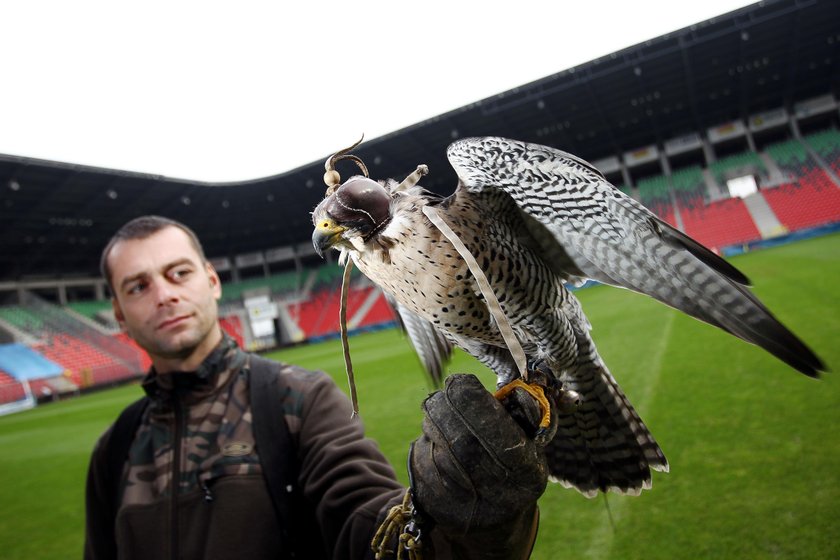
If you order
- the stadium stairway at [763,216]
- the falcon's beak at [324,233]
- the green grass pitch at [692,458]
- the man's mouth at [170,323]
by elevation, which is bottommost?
the stadium stairway at [763,216]

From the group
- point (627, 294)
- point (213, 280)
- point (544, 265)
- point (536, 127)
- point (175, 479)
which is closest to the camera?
point (544, 265)

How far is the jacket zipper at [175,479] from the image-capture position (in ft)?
4.86

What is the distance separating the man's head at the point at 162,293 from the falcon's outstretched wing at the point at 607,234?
1.18m

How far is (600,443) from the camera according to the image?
1553 millimetres

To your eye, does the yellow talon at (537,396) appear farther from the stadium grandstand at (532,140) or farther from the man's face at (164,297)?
the stadium grandstand at (532,140)

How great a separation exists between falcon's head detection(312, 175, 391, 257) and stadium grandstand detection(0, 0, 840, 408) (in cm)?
316

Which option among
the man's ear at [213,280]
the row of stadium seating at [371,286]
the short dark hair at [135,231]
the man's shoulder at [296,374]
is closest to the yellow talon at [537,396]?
the man's shoulder at [296,374]

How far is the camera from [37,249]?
21.2 metres

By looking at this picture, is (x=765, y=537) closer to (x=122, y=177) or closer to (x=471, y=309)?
(x=471, y=309)

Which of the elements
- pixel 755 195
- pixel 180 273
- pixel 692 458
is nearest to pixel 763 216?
pixel 755 195

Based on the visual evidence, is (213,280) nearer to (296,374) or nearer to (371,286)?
(296,374)

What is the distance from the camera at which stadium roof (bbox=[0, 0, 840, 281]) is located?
900 centimetres

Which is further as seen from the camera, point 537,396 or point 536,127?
point 536,127

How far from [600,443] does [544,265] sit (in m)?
0.68
